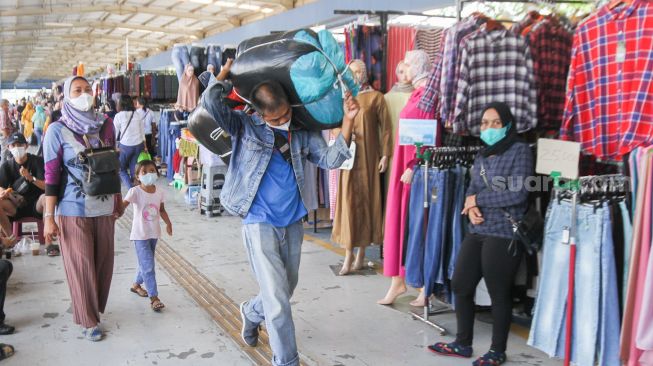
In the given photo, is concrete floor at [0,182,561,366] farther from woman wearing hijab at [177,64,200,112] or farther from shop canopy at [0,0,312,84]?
shop canopy at [0,0,312,84]

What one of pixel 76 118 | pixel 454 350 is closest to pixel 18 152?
pixel 76 118

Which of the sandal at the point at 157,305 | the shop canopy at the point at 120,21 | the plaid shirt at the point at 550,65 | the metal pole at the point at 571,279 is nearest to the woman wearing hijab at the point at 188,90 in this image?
the sandal at the point at 157,305

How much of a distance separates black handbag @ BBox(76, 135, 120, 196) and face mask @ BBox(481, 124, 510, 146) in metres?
2.19

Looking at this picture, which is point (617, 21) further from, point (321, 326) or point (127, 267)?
point (127, 267)

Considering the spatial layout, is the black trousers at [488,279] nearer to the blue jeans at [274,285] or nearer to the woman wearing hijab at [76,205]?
the blue jeans at [274,285]

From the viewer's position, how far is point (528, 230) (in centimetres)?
294

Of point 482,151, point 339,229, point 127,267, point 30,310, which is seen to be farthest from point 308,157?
point 127,267

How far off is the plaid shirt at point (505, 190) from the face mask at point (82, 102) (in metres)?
2.34

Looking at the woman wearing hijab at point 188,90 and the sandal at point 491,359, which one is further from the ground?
the woman wearing hijab at point 188,90

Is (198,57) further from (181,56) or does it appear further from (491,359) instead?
(491,359)

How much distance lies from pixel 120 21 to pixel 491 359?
73.0 feet

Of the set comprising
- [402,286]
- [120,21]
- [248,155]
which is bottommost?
[402,286]

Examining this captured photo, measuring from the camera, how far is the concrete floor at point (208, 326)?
3.25 meters

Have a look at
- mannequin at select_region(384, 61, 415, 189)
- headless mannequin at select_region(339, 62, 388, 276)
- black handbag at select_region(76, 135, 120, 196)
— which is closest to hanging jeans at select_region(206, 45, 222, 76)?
headless mannequin at select_region(339, 62, 388, 276)
